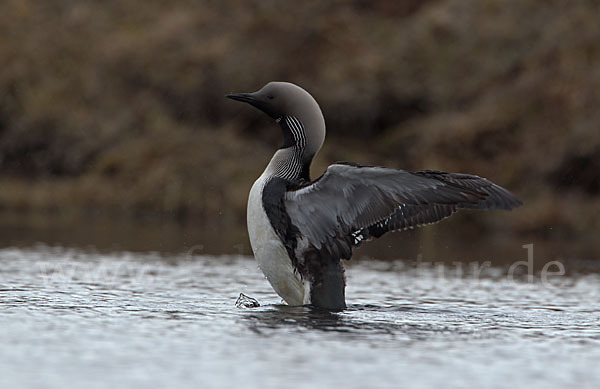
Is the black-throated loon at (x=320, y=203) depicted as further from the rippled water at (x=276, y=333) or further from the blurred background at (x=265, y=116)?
the blurred background at (x=265, y=116)

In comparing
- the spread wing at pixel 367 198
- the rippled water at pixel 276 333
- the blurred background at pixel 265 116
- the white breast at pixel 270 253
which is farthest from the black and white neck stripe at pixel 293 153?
the blurred background at pixel 265 116

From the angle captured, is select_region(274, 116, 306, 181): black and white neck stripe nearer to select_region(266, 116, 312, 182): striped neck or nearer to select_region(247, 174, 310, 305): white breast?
select_region(266, 116, 312, 182): striped neck

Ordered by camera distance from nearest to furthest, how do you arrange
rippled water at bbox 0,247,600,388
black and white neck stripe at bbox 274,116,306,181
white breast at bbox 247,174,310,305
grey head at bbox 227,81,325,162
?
rippled water at bbox 0,247,600,388 → white breast at bbox 247,174,310,305 → black and white neck stripe at bbox 274,116,306,181 → grey head at bbox 227,81,325,162

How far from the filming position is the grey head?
9.05m

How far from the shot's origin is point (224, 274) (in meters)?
11.9

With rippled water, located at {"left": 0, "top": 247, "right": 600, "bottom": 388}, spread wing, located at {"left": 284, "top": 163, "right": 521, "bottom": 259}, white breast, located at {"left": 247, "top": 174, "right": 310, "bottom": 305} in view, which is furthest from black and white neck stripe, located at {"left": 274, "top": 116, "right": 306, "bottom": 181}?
rippled water, located at {"left": 0, "top": 247, "right": 600, "bottom": 388}

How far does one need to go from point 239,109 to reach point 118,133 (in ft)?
9.85

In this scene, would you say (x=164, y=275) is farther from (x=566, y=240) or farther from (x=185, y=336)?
(x=566, y=240)

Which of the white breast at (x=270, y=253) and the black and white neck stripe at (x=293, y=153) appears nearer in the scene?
the white breast at (x=270, y=253)

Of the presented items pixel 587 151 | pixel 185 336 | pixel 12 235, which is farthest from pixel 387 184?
pixel 587 151

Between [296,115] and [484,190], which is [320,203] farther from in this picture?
[484,190]

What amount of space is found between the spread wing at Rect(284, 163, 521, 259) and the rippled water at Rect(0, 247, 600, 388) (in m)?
0.64

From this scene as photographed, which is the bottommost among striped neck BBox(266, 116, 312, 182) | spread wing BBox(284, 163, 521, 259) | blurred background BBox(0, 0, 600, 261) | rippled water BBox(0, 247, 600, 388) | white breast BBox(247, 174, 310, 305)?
rippled water BBox(0, 247, 600, 388)

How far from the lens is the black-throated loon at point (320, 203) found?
27.0 feet
